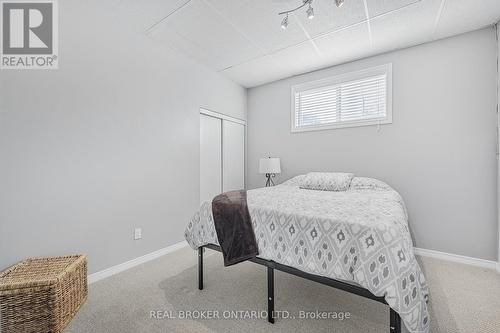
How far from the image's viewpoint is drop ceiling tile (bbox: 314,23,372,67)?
8.00 ft

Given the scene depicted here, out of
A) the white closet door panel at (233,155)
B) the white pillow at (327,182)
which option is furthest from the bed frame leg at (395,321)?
the white closet door panel at (233,155)

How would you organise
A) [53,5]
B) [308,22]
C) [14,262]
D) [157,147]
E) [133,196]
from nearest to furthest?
[14,262]
[53,5]
[308,22]
[133,196]
[157,147]

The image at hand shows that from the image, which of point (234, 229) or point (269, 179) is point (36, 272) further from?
point (269, 179)

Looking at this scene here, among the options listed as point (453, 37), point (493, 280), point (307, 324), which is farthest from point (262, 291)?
point (453, 37)

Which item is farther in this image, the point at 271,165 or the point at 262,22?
the point at 271,165

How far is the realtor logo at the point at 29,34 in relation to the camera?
171cm

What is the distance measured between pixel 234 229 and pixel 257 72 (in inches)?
108

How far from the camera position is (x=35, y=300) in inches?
54.0

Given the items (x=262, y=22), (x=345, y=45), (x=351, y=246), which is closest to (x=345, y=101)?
(x=345, y=45)

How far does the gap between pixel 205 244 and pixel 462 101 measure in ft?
10.4

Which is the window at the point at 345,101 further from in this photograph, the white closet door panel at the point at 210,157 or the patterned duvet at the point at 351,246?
the patterned duvet at the point at 351,246

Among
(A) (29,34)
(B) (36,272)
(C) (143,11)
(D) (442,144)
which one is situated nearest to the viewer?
(B) (36,272)

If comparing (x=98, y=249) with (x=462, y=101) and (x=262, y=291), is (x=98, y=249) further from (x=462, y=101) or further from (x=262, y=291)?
(x=462, y=101)

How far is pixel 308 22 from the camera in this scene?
2.27m
